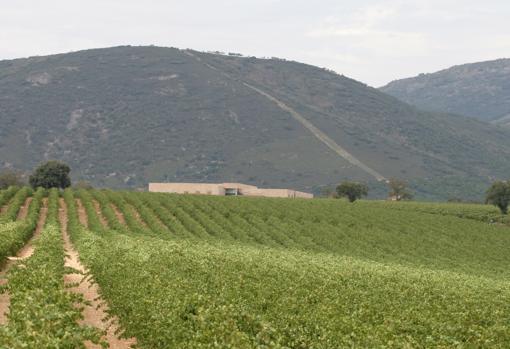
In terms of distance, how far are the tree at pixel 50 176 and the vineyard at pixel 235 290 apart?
50.5 metres

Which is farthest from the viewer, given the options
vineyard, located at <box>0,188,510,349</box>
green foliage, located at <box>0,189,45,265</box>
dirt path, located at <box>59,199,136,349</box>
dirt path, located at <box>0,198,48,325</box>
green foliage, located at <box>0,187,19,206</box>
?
green foliage, located at <box>0,187,19,206</box>

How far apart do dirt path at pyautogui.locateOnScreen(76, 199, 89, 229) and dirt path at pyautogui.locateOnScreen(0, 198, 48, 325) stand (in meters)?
3.05

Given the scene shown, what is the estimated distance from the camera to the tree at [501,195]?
112969mm

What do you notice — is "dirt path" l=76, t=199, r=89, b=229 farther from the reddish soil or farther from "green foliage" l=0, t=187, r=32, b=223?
"green foliage" l=0, t=187, r=32, b=223

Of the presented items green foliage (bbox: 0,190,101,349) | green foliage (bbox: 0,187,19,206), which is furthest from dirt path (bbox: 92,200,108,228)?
green foliage (bbox: 0,190,101,349)

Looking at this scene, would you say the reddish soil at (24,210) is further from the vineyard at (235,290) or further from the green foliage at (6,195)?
the green foliage at (6,195)

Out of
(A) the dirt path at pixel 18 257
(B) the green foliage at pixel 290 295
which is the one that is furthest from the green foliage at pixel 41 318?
(B) the green foliage at pixel 290 295

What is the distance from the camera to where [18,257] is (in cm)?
4912

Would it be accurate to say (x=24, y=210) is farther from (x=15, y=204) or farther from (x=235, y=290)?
(x=235, y=290)

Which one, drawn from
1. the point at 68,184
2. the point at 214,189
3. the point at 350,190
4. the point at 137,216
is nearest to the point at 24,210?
the point at 137,216

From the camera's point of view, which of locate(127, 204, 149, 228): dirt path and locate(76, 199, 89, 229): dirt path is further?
locate(127, 204, 149, 228): dirt path

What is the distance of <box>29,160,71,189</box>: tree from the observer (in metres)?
131

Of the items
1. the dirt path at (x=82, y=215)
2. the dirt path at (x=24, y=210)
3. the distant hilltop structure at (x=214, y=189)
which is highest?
the dirt path at (x=24, y=210)

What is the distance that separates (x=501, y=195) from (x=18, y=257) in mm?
78031
